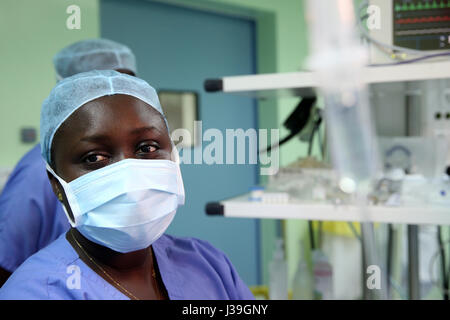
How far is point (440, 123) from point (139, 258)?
113cm

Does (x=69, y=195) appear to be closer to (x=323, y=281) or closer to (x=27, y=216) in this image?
(x=27, y=216)

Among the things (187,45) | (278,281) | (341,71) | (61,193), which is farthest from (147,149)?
(187,45)

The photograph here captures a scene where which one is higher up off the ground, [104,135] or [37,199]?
[104,135]

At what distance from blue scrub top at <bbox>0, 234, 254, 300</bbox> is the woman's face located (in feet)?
0.38

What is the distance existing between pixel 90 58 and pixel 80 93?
27cm

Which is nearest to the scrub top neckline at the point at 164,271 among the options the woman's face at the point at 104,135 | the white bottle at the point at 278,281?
the woman's face at the point at 104,135

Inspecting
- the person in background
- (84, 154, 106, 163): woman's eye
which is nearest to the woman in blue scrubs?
(84, 154, 106, 163): woman's eye

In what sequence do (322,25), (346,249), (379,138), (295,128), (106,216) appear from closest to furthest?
(322,25), (106,216), (295,128), (379,138), (346,249)

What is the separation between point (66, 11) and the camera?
72cm

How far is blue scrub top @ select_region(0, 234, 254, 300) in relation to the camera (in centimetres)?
59

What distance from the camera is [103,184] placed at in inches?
23.0

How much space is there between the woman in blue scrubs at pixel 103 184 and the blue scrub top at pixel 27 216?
238 millimetres
